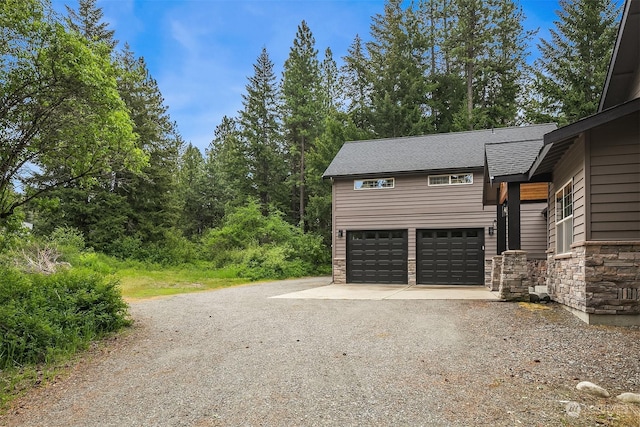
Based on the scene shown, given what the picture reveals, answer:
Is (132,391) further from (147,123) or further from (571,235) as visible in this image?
(147,123)

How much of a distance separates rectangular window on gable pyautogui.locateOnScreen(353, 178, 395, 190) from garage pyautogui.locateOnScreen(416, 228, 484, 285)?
204 cm

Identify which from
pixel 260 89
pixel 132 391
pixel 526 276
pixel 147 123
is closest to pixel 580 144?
pixel 526 276

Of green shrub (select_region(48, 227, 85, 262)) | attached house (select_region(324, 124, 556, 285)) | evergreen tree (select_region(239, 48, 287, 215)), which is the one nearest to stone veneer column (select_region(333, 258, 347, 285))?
attached house (select_region(324, 124, 556, 285))

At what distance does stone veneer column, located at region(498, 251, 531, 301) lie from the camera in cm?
843

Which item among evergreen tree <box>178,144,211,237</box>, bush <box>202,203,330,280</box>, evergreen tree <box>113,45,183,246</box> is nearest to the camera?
bush <box>202,203,330,280</box>

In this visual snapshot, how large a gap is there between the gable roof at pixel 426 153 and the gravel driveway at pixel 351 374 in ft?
27.4

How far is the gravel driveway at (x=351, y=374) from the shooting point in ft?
10.3

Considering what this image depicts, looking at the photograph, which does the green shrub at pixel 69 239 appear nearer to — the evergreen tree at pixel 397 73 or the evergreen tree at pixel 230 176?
the evergreen tree at pixel 230 176

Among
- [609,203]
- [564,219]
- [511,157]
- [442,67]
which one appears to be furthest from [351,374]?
[442,67]

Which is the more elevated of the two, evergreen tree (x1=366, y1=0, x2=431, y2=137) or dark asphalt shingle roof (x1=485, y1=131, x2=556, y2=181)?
evergreen tree (x1=366, y1=0, x2=431, y2=137)

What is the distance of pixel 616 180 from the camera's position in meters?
6.28

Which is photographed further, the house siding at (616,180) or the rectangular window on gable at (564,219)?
the rectangular window on gable at (564,219)

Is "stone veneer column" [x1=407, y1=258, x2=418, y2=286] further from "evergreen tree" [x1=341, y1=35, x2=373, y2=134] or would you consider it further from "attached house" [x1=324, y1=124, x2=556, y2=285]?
"evergreen tree" [x1=341, y1=35, x2=373, y2=134]

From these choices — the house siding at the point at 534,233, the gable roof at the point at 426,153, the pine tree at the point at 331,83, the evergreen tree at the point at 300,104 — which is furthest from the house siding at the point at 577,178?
the pine tree at the point at 331,83
